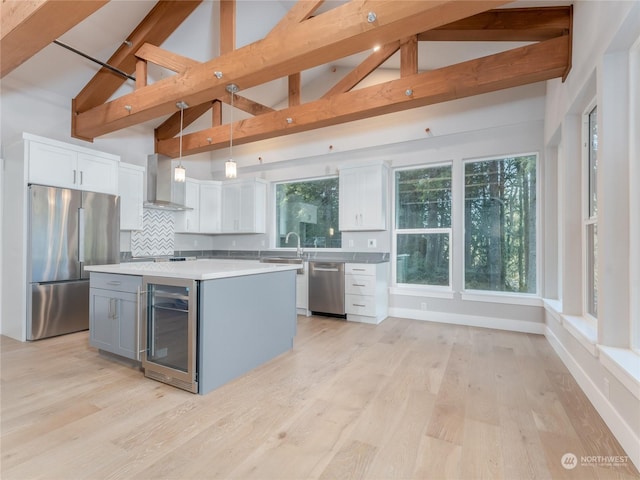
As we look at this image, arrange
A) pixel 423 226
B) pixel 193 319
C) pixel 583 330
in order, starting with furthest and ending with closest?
pixel 423 226
pixel 583 330
pixel 193 319

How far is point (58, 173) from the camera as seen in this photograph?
3.65 meters

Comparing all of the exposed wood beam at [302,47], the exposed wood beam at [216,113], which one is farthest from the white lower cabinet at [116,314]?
the exposed wood beam at [216,113]

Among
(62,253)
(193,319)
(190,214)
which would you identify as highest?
(190,214)

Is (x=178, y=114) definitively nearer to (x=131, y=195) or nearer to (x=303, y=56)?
(x=131, y=195)

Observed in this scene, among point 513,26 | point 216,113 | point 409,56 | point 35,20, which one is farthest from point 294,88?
point 35,20

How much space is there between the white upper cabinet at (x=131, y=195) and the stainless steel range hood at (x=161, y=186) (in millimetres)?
317

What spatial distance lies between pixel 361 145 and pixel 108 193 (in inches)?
145

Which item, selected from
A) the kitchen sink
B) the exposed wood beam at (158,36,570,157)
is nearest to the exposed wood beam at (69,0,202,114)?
the exposed wood beam at (158,36,570,157)

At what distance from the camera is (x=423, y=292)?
4430mm

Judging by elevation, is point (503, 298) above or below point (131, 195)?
below

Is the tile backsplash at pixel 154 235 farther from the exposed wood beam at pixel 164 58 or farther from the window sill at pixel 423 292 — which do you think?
the window sill at pixel 423 292

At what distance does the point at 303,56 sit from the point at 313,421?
2.74 meters

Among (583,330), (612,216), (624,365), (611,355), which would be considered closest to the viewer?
(624,365)

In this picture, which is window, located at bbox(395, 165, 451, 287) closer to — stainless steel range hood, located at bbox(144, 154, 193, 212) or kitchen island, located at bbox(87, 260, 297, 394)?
kitchen island, located at bbox(87, 260, 297, 394)
